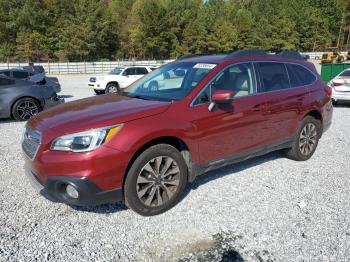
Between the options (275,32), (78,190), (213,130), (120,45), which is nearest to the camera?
(78,190)

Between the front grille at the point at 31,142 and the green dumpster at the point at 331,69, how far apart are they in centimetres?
1632

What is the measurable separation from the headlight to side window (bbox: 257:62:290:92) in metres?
2.36

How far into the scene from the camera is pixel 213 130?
13.2ft

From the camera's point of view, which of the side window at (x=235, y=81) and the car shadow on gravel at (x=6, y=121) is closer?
the side window at (x=235, y=81)

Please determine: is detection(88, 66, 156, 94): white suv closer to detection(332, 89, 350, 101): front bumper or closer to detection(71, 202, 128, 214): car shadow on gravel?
detection(332, 89, 350, 101): front bumper

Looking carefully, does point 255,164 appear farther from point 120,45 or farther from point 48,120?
point 120,45

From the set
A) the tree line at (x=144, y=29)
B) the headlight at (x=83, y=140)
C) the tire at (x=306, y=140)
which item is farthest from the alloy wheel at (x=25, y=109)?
the tree line at (x=144, y=29)

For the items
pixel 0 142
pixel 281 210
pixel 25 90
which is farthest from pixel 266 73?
pixel 25 90

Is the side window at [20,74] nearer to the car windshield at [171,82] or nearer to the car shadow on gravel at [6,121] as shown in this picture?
the car shadow on gravel at [6,121]

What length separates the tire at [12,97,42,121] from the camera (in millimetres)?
9007

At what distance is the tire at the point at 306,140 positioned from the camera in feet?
17.5

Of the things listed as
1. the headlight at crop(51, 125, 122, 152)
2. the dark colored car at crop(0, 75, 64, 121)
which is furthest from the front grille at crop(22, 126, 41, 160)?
the dark colored car at crop(0, 75, 64, 121)

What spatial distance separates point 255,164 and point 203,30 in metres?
56.0

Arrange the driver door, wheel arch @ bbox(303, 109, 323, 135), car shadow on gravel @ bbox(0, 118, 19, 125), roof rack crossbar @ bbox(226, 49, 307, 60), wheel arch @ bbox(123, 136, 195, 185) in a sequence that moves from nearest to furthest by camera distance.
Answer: wheel arch @ bbox(123, 136, 195, 185)
the driver door
roof rack crossbar @ bbox(226, 49, 307, 60)
wheel arch @ bbox(303, 109, 323, 135)
car shadow on gravel @ bbox(0, 118, 19, 125)
